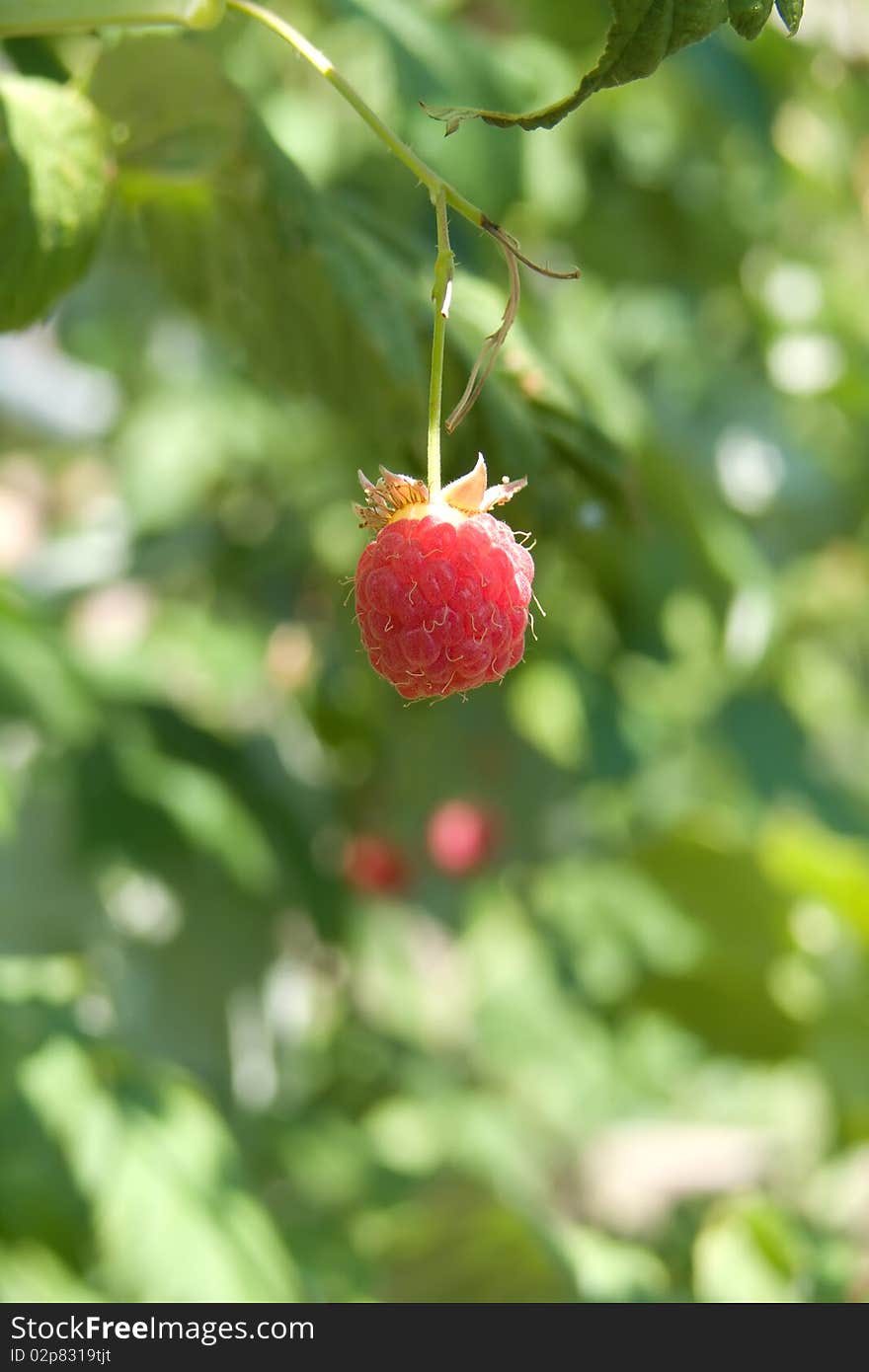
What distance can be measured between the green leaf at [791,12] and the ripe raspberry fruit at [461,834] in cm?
133

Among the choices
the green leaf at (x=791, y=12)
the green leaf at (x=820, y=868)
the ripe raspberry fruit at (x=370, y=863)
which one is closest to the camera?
the green leaf at (x=791, y=12)

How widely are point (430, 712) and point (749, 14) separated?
1289 millimetres

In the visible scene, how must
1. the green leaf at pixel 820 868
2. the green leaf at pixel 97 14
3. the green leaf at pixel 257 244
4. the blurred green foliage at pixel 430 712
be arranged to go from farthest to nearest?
the green leaf at pixel 820 868 → the blurred green foliage at pixel 430 712 → the green leaf at pixel 257 244 → the green leaf at pixel 97 14

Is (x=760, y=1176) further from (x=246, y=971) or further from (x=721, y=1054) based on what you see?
(x=246, y=971)

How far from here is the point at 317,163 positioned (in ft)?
4.29

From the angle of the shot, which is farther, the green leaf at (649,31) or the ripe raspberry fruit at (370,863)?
the ripe raspberry fruit at (370,863)

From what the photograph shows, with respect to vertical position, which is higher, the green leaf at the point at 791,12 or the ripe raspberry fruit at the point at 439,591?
the green leaf at the point at 791,12

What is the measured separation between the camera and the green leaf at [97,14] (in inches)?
23.1

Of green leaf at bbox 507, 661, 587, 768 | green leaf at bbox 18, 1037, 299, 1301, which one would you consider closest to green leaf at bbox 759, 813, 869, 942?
green leaf at bbox 507, 661, 587, 768

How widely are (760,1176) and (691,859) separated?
55 centimetres

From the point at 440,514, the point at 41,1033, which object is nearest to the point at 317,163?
the point at 41,1033

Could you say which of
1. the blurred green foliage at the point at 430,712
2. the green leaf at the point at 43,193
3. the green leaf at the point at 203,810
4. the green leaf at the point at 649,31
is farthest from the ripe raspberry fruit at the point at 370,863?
the green leaf at the point at 649,31

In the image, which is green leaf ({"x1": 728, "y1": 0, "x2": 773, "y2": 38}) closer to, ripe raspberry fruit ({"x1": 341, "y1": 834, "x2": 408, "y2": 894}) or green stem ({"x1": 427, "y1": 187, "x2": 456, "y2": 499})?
green stem ({"x1": 427, "y1": 187, "x2": 456, "y2": 499})

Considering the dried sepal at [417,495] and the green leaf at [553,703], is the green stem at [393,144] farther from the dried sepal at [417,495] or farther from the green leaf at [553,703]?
the green leaf at [553,703]
